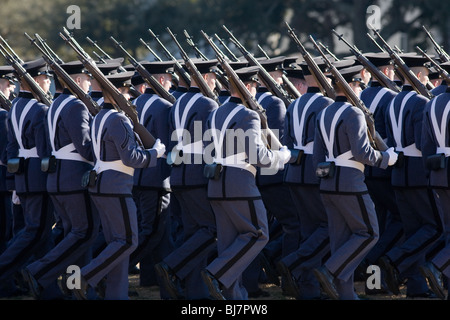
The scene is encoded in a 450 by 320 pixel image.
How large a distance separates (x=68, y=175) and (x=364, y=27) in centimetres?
1797

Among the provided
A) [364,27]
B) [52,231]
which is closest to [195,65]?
[52,231]

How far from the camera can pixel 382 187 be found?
8594mm

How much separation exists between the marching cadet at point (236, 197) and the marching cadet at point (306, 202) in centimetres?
61

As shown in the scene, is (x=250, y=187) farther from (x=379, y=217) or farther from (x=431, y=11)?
(x=431, y=11)

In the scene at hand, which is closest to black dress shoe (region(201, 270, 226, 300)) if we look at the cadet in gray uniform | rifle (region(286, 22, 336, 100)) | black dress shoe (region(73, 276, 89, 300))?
black dress shoe (region(73, 276, 89, 300))

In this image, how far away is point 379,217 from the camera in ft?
28.5

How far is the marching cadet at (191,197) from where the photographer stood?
790 centimetres

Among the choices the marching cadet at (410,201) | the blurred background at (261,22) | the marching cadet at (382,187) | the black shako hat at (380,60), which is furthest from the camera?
the blurred background at (261,22)

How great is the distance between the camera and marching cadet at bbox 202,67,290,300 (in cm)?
729

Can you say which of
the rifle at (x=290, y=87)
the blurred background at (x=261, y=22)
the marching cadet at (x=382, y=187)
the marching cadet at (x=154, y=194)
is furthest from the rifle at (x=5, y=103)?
the blurred background at (x=261, y=22)

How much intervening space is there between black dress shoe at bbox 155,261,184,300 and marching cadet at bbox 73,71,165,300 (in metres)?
0.50

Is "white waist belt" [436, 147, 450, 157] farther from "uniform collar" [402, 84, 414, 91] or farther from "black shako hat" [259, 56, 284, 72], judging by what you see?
"black shako hat" [259, 56, 284, 72]

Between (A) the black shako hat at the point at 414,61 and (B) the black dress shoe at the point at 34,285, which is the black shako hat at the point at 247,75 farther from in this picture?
(B) the black dress shoe at the point at 34,285

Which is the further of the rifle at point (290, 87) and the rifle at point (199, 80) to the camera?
the rifle at point (290, 87)
